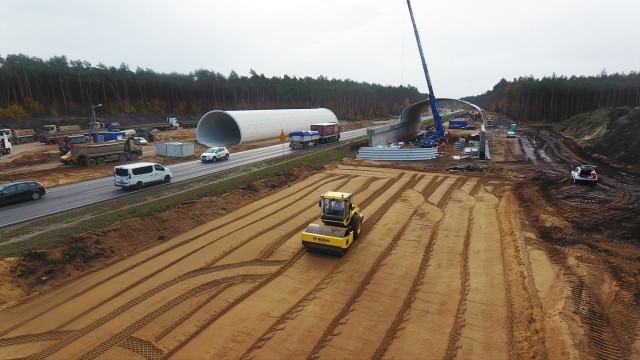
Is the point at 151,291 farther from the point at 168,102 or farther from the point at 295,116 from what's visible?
the point at 168,102

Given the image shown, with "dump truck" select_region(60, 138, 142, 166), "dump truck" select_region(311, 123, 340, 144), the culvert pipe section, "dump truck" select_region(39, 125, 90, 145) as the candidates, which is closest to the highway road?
"dump truck" select_region(60, 138, 142, 166)

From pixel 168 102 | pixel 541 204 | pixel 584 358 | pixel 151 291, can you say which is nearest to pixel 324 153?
pixel 541 204

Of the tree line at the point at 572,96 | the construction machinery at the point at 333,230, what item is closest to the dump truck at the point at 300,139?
the construction machinery at the point at 333,230

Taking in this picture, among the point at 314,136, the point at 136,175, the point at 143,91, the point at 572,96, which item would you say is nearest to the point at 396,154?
the point at 314,136

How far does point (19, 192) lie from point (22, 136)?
46.2 m

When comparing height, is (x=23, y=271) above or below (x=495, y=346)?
above

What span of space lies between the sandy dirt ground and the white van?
841 cm

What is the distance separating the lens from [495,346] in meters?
9.75

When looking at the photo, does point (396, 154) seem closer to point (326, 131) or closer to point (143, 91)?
point (326, 131)

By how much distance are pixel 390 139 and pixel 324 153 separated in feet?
59.8

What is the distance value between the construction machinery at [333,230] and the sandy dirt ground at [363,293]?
0.64 meters

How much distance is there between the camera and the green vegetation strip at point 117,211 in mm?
15383

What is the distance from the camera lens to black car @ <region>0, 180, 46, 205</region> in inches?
887

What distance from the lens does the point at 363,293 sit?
12.5 meters
